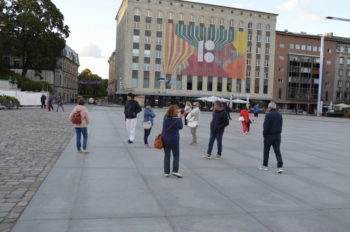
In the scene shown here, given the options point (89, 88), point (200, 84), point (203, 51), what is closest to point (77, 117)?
point (203, 51)

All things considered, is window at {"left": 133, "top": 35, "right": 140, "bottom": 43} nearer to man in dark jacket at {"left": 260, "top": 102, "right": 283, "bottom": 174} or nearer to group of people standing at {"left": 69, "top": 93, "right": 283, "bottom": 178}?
group of people standing at {"left": 69, "top": 93, "right": 283, "bottom": 178}

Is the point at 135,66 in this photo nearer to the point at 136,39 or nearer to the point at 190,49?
the point at 136,39

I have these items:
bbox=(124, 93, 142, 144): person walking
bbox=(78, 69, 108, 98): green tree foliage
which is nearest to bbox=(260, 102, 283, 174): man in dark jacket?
bbox=(124, 93, 142, 144): person walking

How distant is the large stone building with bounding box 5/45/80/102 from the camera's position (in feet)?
227

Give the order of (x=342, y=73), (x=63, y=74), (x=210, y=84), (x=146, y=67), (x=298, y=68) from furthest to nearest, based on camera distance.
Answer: (x=342, y=73)
(x=63, y=74)
(x=298, y=68)
(x=210, y=84)
(x=146, y=67)

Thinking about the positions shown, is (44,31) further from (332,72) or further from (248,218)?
(332,72)

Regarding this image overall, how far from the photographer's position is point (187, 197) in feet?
18.5

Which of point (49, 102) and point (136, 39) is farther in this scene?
point (136, 39)

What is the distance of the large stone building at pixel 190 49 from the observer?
225 ft

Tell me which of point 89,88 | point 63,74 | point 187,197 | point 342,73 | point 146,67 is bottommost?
point 187,197

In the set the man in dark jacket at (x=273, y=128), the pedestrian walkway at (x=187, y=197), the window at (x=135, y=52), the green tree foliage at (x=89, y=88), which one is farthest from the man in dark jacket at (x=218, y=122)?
the green tree foliage at (x=89, y=88)

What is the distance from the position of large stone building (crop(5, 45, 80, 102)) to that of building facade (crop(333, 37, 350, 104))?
64993mm

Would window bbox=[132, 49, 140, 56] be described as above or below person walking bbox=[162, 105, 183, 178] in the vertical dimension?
above

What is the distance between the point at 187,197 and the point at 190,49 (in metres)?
65.9
